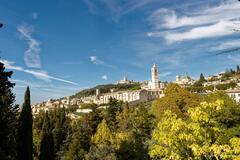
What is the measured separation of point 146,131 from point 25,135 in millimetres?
19794

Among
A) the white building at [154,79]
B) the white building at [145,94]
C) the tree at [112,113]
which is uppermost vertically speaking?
the white building at [154,79]

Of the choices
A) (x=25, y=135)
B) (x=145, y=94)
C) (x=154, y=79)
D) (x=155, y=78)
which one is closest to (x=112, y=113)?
(x=25, y=135)

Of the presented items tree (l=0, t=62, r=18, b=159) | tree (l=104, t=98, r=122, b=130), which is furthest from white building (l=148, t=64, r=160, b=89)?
tree (l=0, t=62, r=18, b=159)

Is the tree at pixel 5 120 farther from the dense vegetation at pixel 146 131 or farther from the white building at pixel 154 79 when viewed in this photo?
the white building at pixel 154 79

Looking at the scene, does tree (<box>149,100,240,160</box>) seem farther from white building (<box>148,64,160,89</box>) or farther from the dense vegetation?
white building (<box>148,64,160,89</box>)

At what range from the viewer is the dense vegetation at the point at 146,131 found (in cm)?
1023

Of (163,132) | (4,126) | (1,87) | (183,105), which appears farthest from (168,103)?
(163,132)

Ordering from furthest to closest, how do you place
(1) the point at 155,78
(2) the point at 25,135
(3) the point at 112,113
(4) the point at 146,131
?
(1) the point at 155,78, (3) the point at 112,113, (4) the point at 146,131, (2) the point at 25,135

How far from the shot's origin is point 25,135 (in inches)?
1299

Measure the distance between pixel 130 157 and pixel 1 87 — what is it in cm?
1661

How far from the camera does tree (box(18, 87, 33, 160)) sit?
106 ft

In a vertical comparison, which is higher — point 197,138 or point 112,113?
point 112,113

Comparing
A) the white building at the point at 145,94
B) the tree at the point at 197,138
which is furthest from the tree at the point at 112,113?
the white building at the point at 145,94

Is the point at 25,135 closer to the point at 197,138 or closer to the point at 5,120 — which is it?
the point at 5,120
